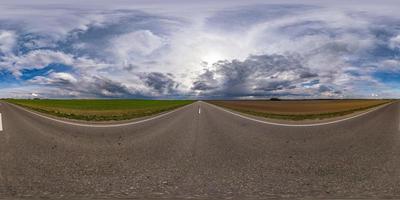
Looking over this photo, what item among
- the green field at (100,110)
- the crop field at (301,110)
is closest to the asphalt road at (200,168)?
the green field at (100,110)

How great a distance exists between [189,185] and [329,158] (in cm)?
439

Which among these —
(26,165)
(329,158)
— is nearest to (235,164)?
(329,158)

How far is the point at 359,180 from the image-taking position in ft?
23.9

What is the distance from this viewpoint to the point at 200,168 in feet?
28.3

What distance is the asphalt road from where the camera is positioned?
6414 mm

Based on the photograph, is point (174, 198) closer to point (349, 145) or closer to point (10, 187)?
point (10, 187)

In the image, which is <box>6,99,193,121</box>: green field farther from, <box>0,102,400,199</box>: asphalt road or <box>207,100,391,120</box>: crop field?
<box>0,102,400,199</box>: asphalt road

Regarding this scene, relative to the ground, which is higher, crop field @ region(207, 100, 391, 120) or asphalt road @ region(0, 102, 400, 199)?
crop field @ region(207, 100, 391, 120)

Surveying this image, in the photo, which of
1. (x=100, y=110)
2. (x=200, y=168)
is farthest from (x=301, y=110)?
(x=200, y=168)

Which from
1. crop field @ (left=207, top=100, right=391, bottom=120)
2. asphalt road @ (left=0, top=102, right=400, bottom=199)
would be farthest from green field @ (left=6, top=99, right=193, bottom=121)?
asphalt road @ (left=0, top=102, right=400, bottom=199)

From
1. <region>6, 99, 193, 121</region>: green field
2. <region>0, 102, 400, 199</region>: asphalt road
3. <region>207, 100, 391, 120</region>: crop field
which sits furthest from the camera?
<region>207, 100, 391, 120</region>: crop field

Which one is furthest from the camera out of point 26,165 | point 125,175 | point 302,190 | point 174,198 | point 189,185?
point 26,165

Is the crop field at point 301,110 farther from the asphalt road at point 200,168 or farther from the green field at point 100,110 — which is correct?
the asphalt road at point 200,168

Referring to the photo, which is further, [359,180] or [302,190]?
[359,180]
